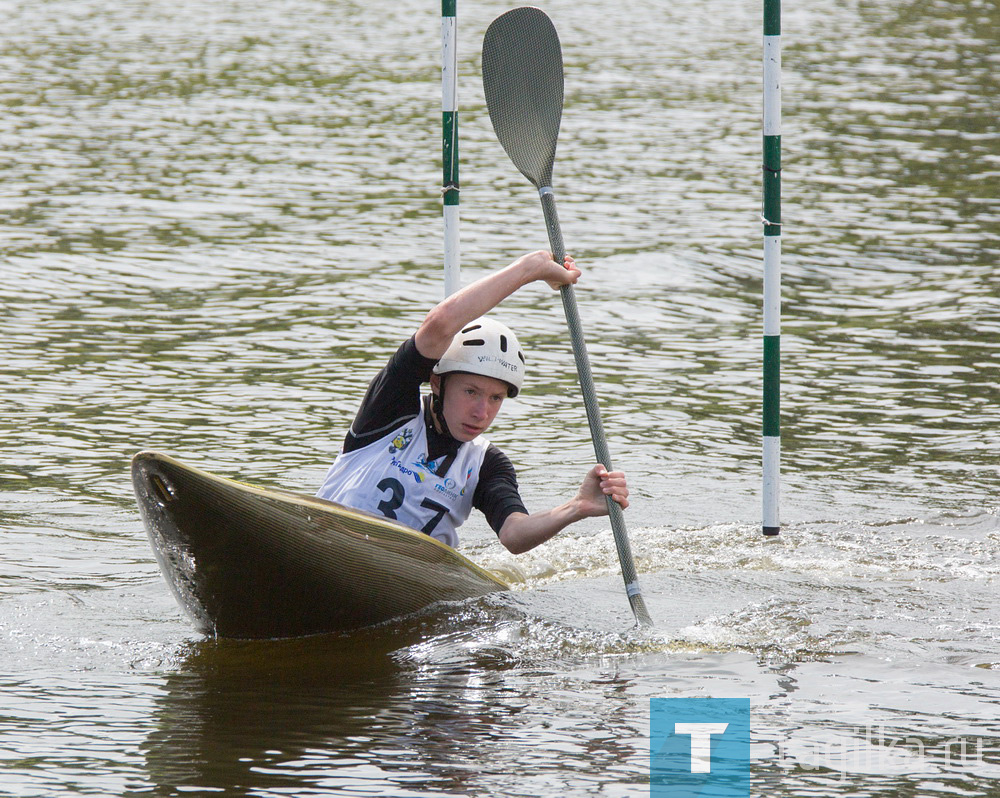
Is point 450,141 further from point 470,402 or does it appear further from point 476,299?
point 476,299

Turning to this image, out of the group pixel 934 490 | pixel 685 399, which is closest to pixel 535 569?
pixel 934 490

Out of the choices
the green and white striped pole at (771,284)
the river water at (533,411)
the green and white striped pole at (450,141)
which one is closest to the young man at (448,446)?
the river water at (533,411)

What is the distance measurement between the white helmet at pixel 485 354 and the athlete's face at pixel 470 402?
4 centimetres

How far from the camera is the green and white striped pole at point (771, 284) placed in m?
7.00

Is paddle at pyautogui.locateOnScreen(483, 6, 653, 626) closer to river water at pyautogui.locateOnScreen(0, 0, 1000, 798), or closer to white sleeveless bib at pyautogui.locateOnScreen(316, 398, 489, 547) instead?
white sleeveless bib at pyautogui.locateOnScreen(316, 398, 489, 547)

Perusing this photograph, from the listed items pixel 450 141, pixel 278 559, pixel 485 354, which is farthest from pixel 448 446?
pixel 450 141

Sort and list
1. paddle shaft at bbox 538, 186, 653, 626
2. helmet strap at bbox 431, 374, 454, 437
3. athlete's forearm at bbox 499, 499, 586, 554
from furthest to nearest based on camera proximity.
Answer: helmet strap at bbox 431, 374, 454, 437 → paddle shaft at bbox 538, 186, 653, 626 → athlete's forearm at bbox 499, 499, 586, 554

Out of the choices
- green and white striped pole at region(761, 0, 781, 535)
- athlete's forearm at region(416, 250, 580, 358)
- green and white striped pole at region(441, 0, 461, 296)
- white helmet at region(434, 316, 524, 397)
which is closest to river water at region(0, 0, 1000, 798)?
green and white striped pole at region(761, 0, 781, 535)

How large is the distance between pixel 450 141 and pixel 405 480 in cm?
197

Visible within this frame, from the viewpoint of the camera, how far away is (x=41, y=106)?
19.0 metres

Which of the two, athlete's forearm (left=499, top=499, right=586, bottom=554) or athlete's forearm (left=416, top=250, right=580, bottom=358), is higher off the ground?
athlete's forearm (left=416, top=250, right=580, bottom=358)

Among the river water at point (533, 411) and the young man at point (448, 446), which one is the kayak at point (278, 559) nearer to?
the river water at point (533, 411)

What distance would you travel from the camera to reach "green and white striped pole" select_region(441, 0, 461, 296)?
22.9ft

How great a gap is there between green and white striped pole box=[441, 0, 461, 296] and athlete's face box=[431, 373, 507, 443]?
1265mm
